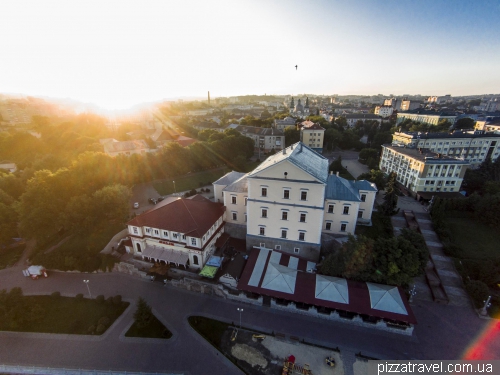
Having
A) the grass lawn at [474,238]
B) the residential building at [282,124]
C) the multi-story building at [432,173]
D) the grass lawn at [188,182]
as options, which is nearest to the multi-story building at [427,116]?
the residential building at [282,124]

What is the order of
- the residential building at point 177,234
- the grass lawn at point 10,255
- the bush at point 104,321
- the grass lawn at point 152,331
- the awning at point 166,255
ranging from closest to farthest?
1. the grass lawn at point 152,331
2. the bush at point 104,321
3. the residential building at point 177,234
4. the awning at point 166,255
5. the grass lawn at point 10,255

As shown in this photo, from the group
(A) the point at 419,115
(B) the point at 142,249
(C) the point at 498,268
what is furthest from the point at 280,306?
(A) the point at 419,115

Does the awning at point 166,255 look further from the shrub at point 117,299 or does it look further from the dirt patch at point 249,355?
the dirt patch at point 249,355

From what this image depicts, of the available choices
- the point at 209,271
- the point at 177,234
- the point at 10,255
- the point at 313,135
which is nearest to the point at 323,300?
the point at 209,271

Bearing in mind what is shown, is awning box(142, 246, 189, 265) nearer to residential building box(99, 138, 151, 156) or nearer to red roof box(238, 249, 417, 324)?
red roof box(238, 249, 417, 324)

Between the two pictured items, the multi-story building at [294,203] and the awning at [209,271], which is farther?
the awning at [209,271]

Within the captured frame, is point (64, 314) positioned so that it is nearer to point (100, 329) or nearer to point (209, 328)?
point (100, 329)

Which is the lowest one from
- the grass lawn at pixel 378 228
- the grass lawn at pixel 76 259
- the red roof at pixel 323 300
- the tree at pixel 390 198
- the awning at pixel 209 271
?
the grass lawn at pixel 76 259
